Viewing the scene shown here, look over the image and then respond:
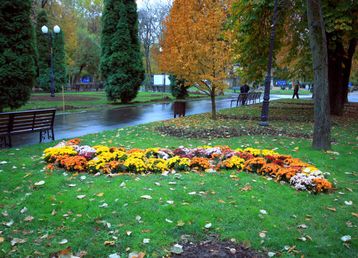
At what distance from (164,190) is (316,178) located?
242 centimetres

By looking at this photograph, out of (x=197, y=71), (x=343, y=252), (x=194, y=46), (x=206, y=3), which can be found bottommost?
(x=343, y=252)

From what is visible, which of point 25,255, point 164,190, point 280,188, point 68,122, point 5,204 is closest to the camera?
point 25,255

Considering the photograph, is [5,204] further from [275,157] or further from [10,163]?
[275,157]

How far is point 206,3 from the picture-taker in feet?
48.5

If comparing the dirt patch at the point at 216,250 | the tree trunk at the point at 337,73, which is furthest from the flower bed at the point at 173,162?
the tree trunk at the point at 337,73

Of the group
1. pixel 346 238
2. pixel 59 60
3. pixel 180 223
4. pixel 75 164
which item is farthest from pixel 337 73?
pixel 59 60

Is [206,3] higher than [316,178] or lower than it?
higher

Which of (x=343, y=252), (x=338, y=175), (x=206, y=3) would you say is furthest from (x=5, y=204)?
(x=206, y=3)

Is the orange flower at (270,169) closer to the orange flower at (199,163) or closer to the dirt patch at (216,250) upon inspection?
the orange flower at (199,163)

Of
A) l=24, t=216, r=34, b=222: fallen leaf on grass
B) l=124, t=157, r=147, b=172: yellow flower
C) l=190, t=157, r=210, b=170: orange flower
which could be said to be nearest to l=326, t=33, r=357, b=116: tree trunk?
l=190, t=157, r=210, b=170: orange flower

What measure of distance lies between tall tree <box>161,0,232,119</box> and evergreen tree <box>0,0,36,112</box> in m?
7.39

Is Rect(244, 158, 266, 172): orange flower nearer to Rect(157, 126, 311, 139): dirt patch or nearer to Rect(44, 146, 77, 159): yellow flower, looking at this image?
Rect(44, 146, 77, 159): yellow flower

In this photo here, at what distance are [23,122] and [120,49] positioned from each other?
16380 millimetres

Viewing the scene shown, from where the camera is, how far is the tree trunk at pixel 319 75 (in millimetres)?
8656
